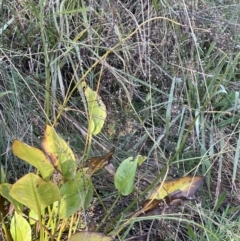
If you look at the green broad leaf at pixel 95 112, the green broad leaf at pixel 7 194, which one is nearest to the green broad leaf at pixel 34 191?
the green broad leaf at pixel 7 194

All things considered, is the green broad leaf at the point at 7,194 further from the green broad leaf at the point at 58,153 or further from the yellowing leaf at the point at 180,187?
the yellowing leaf at the point at 180,187

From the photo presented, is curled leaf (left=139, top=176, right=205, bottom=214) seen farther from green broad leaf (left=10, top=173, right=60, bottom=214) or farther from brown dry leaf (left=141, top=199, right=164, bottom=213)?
green broad leaf (left=10, top=173, right=60, bottom=214)

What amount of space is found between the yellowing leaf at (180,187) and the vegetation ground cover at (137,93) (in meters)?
0.13

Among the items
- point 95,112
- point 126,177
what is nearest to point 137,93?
point 95,112

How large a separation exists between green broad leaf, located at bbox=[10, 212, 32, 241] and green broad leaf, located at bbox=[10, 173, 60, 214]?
68 millimetres

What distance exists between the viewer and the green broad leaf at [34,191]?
99 centimetres

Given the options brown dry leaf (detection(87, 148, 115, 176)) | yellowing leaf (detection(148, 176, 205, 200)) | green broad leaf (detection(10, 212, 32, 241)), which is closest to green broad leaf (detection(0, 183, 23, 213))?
green broad leaf (detection(10, 212, 32, 241))

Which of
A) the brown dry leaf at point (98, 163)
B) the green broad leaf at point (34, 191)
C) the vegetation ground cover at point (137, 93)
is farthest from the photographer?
the vegetation ground cover at point (137, 93)

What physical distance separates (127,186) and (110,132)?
316mm

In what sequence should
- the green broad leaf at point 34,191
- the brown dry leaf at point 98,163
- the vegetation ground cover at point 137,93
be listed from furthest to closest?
the vegetation ground cover at point 137,93, the brown dry leaf at point 98,163, the green broad leaf at point 34,191

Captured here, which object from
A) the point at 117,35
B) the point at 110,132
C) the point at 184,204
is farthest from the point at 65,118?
the point at 184,204

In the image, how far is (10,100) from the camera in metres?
1.38

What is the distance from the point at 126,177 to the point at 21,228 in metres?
0.24

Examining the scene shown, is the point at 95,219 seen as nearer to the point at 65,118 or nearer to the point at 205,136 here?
the point at 65,118
